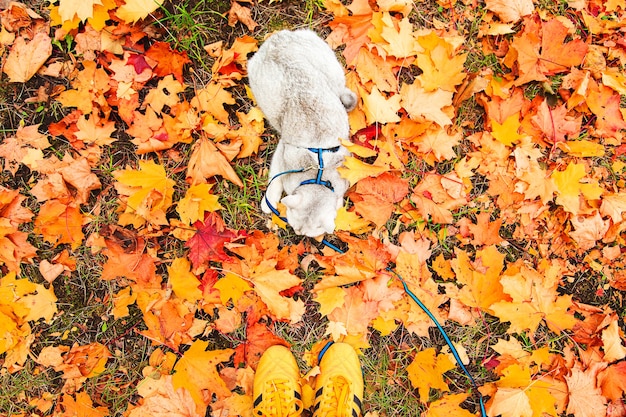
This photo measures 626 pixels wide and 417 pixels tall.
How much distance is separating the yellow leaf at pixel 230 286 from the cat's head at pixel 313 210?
0.58 metres

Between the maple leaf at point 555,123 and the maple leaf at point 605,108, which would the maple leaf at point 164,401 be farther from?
the maple leaf at point 605,108

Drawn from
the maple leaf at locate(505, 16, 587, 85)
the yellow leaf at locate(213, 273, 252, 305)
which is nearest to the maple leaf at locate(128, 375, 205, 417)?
the yellow leaf at locate(213, 273, 252, 305)

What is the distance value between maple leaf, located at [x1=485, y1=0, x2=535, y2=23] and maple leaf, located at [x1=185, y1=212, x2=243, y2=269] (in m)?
2.64

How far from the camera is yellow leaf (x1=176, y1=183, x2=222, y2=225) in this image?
3.21 m

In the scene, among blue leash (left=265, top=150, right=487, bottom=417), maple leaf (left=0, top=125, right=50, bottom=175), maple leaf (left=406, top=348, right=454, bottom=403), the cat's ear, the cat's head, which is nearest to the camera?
the cat's ear

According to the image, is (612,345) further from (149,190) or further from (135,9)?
(135,9)

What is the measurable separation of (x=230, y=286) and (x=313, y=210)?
84cm

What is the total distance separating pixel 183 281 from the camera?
323 centimetres

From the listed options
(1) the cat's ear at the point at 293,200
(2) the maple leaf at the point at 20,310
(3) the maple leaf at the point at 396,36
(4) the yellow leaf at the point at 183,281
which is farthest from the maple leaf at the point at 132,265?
(3) the maple leaf at the point at 396,36

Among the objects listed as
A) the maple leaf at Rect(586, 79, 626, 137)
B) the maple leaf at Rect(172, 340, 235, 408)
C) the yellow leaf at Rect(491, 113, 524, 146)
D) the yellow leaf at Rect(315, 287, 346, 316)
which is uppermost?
the maple leaf at Rect(586, 79, 626, 137)

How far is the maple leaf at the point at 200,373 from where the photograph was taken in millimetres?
3090

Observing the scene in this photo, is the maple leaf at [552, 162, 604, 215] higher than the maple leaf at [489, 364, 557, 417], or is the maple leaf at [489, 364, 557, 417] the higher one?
the maple leaf at [552, 162, 604, 215]

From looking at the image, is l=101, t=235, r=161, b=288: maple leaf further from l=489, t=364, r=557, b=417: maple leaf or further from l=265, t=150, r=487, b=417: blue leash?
l=489, t=364, r=557, b=417: maple leaf

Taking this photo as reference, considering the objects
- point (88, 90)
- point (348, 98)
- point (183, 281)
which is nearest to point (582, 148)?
point (348, 98)
